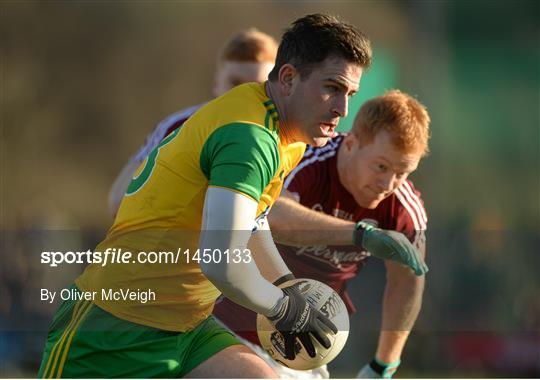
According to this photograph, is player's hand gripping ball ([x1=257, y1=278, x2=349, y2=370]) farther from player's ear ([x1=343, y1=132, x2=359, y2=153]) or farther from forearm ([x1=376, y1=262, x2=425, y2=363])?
forearm ([x1=376, y1=262, x2=425, y2=363])

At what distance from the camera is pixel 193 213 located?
3377mm

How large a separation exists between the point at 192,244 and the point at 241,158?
0.43 meters

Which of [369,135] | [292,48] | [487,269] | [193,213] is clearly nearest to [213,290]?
[193,213]

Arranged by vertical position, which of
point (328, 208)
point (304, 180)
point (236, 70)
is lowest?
point (328, 208)

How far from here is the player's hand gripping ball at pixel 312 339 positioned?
3659mm

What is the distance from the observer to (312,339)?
3590 mm

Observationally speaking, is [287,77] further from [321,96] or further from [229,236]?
[229,236]

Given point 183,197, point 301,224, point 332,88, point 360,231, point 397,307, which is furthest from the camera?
point 397,307

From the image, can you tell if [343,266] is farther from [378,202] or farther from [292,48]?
[292,48]

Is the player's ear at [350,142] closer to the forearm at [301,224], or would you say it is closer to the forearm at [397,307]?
the forearm at [301,224]

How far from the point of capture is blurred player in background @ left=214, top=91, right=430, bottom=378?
4695mm

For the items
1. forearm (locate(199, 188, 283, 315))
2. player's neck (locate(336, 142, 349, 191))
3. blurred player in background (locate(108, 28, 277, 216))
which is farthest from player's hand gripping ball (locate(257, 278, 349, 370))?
blurred player in background (locate(108, 28, 277, 216))

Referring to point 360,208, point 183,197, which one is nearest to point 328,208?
point 360,208

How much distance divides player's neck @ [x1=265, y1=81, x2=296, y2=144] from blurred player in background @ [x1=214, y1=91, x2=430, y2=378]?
1098 mm
